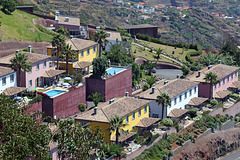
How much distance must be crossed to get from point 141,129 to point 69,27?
3748cm

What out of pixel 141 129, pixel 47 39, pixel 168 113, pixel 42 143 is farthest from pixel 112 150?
pixel 47 39

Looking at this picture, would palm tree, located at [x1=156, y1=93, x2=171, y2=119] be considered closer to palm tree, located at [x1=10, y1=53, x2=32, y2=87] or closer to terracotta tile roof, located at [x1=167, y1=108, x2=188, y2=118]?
terracotta tile roof, located at [x1=167, y1=108, x2=188, y2=118]

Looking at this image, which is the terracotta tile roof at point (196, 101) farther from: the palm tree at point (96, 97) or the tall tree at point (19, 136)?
the tall tree at point (19, 136)

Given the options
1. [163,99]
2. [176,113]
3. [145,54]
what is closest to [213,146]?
[176,113]

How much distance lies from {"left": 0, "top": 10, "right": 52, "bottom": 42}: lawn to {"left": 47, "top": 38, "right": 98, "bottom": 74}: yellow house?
8.53 m

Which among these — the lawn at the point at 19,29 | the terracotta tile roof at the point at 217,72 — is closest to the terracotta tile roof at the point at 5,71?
the lawn at the point at 19,29

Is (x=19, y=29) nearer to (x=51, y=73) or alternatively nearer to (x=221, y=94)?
(x=51, y=73)

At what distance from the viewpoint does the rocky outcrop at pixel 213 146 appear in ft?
227

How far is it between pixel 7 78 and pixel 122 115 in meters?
15.9

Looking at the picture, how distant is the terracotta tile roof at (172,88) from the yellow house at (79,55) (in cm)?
1080

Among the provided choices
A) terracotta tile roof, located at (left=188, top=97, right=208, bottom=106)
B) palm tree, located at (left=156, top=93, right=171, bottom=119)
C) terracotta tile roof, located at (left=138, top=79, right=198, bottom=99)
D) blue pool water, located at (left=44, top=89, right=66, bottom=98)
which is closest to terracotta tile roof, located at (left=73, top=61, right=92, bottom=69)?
terracotta tile roof, located at (left=138, top=79, right=198, bottom=99)

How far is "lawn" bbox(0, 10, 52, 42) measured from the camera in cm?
8584

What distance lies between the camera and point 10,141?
112ft

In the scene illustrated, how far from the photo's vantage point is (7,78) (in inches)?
2569
